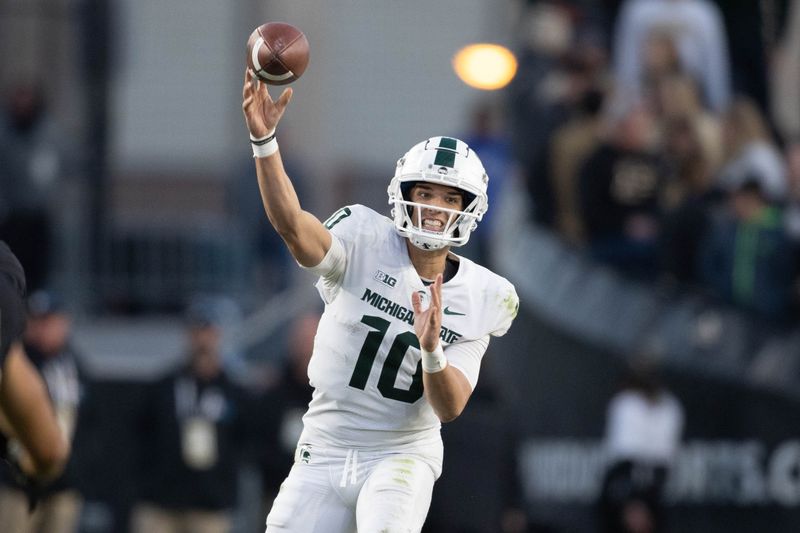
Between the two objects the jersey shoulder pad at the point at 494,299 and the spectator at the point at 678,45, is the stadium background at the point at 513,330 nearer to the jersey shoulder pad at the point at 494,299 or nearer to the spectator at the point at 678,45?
the spectator at the point at 678,45

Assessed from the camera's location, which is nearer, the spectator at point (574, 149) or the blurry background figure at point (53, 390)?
the blurry background figure at point (53, 390)

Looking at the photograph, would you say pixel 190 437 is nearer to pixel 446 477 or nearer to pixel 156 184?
pixel 446 477

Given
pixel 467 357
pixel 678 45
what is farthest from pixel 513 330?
pixel 467 357

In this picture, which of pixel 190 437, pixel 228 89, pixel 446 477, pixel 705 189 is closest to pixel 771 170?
pixel 705 189

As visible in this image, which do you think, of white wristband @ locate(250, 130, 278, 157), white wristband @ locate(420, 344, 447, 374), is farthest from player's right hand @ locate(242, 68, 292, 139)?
white wristband @ locate(420, 344, 447, 374)

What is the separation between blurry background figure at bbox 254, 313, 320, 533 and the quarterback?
431 centimetres

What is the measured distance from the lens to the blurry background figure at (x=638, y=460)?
1152cm

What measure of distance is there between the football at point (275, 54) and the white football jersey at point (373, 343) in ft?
2.15

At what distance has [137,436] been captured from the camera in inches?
434

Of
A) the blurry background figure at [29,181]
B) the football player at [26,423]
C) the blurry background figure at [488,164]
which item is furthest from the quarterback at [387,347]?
the blurry background figure at [29,181]

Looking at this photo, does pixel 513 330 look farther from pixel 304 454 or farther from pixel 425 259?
pixel 304 454

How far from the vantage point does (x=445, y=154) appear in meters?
6.44

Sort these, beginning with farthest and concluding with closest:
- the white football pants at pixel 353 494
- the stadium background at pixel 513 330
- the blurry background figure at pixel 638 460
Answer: the stadium background at pixel 513 330 < the blurry background figure at pixel 638 460 < the white football pants at pixel 353 494

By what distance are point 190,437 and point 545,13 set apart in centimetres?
418
